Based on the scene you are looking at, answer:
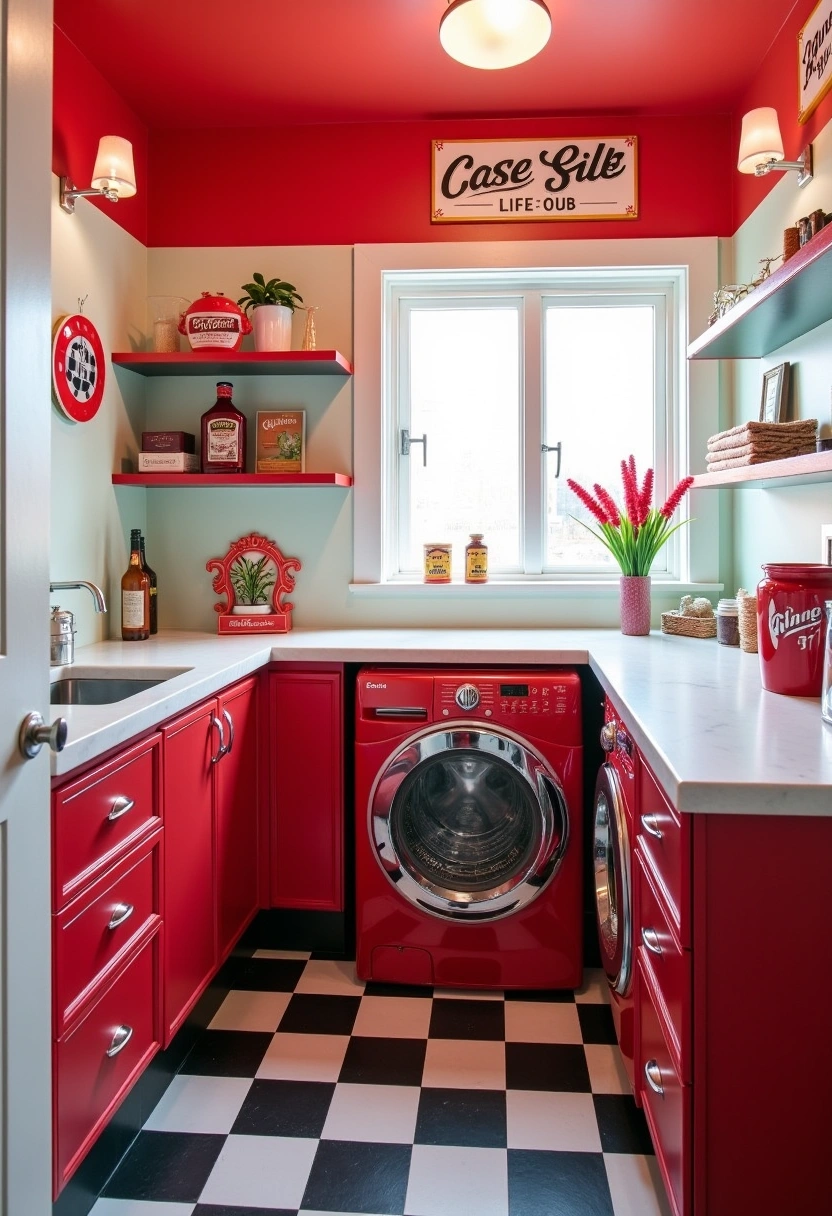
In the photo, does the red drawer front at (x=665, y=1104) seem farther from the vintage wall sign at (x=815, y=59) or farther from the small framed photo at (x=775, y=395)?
the vintage wall sign at (x=815, y=59)

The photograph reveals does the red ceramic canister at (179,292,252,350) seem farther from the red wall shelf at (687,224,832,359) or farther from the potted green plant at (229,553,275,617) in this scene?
the red wall shelf at (687,224,832,359)

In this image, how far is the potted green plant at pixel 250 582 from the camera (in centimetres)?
307

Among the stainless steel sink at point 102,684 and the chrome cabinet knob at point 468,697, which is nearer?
the stainless steel sink at point 102,684

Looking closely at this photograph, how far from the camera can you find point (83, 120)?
2617mm

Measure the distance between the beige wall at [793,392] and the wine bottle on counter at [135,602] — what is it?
6.28 feet

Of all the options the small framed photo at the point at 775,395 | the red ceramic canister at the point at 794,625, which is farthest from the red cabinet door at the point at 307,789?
the small framed photo at the point at 775,395

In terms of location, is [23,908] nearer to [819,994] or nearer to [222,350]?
[819,994]

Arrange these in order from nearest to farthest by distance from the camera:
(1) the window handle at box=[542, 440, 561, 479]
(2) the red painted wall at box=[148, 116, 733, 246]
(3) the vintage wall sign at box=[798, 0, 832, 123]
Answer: (3) the vintage wall sign at box=[798, 0, 832, 123]
(2) the red painted wall at box=[148, 116, 733, 246]
(1) the window handle at box=[542, 440, 561, 479]

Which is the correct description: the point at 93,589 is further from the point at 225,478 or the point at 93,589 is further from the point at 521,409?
the point at 521,409

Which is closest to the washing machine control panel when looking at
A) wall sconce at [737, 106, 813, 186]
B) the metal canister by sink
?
the metal canister by sink

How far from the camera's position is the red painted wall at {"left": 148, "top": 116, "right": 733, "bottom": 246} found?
2980mm

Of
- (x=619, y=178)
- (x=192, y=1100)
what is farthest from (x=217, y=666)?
(x=619, y=178)

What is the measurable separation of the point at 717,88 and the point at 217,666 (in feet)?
7.80

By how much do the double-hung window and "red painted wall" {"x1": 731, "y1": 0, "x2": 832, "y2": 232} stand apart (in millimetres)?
453
